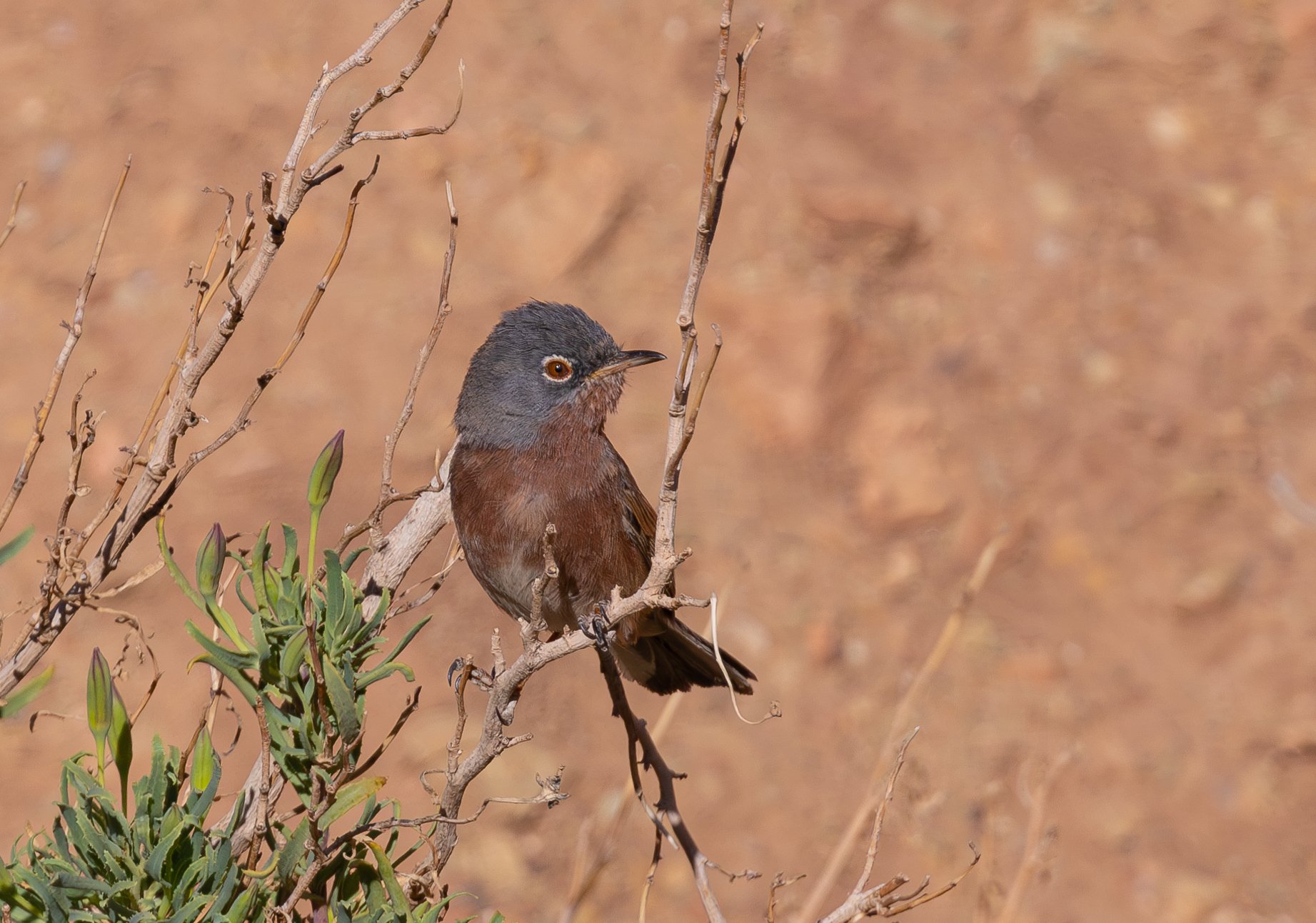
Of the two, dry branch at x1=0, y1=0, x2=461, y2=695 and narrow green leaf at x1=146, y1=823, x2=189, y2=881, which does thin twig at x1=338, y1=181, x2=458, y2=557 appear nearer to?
dry branch at x1=0, y1=0, x2=461, y2=695

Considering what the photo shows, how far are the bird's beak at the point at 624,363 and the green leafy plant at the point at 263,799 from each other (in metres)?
2.09

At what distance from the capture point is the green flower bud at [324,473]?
267cm

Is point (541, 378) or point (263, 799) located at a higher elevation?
point (541, 378)

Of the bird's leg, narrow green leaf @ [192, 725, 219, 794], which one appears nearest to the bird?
the bird's leg

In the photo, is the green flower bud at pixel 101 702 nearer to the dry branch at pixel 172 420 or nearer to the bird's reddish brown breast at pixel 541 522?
the dry branch at pixel 172 420

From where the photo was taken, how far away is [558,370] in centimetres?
476

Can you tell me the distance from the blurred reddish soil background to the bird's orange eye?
170cm

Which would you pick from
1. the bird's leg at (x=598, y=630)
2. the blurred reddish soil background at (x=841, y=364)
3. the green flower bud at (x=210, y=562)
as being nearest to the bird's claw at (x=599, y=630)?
the bird's leg at (x=598, y=630)

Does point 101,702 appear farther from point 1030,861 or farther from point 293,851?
point 1030,861

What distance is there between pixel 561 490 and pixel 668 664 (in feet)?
3.09

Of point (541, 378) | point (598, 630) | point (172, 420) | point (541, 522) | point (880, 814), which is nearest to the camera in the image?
point (172, 420)

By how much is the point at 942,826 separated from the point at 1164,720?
171 cm

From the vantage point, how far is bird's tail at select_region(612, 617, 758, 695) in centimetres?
491

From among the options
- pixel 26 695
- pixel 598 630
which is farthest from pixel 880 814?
pixel 26 695
